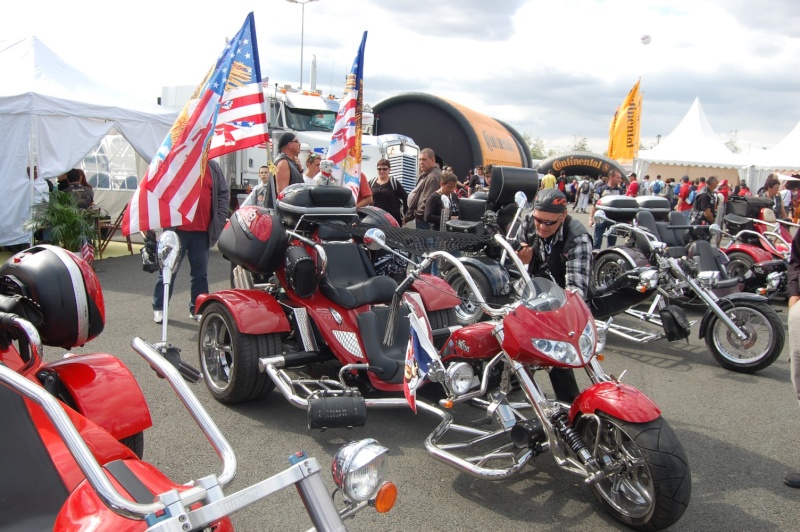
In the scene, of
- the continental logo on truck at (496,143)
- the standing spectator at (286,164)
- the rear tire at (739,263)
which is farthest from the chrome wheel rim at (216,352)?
the continental logo on truck at (496,143)

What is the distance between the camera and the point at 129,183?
13555mm

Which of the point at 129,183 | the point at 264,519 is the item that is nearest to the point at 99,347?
the point at 264,519

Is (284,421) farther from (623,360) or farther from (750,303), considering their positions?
(750,303)

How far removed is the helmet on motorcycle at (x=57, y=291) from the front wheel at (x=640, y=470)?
7.97 feet

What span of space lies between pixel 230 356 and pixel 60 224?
20.4 ft

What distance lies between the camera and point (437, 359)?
3.53 m

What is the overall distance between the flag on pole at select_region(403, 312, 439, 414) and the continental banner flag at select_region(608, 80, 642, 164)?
3015cm

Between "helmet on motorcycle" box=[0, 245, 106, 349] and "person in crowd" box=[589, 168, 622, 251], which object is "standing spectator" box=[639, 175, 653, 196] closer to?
"person in crowd" box=[589, 168, 622, 251]

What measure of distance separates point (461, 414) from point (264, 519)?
1790 millimetres

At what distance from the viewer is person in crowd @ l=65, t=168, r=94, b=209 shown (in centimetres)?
1037

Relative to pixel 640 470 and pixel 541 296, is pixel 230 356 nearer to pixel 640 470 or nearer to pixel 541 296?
pixel 541 296

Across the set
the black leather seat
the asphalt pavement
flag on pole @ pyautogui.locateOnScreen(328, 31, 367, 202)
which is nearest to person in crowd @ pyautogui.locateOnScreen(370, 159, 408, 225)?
flag on pole @ pyautogui.locateOnScreen(328, 31, 367, 202)

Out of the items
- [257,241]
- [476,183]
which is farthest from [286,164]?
[476,183]

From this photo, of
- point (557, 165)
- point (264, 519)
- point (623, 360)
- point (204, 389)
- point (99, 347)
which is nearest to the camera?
point (264, 519)
